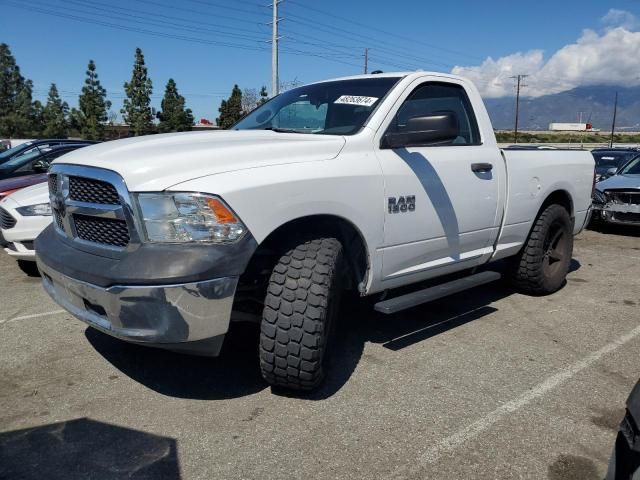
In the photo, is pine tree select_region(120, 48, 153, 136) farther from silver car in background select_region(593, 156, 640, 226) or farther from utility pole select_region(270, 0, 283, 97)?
silver car in background select_region(593, 156, 640, 226)

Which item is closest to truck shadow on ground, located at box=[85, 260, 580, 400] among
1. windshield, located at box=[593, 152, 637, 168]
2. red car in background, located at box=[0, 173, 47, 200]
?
red car in background, located at box=[0, 173, 47, 200]

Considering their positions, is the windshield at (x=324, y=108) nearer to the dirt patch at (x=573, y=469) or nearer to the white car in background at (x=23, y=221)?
the dirt patch at (x=573, y=469)

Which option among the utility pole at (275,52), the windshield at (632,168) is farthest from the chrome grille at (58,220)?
the utility pole at (275,52)

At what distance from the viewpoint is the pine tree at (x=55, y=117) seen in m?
67.4

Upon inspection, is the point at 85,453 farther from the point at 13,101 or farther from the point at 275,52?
the point at 13,101

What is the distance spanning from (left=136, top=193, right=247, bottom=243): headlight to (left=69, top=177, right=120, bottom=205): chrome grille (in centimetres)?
24

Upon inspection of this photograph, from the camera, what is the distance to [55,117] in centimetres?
6856

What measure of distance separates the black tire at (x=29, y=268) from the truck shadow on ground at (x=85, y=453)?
3.73m

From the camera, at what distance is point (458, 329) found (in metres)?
4.34

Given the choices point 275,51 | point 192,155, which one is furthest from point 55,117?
point 192,155

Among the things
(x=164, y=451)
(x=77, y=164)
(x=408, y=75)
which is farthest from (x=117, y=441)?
(x=408, y=75)

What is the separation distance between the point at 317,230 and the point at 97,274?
4.05 feet

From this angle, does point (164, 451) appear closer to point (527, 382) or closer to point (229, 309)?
point (229, 309)

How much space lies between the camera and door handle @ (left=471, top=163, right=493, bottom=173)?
161 inches
